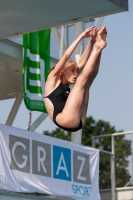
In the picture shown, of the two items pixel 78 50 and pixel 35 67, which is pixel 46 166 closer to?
pixel 35 67

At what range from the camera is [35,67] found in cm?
1906

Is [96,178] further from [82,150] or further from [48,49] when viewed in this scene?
[48,49]

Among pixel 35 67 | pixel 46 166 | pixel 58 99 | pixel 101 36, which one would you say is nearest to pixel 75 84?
pixel 58 99

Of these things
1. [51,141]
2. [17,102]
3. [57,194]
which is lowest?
[57,194]

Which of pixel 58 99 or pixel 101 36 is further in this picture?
pixel 58 99

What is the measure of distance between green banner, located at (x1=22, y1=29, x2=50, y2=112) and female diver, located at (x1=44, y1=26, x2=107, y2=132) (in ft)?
31.7

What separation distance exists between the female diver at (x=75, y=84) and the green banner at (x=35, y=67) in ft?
31.7

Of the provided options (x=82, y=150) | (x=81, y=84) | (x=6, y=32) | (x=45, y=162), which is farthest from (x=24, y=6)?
(x=82, y=150)

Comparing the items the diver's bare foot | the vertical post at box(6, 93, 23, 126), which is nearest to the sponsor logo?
the vertical post at box(6, 93, 23, 126)

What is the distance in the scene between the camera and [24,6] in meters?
9.45

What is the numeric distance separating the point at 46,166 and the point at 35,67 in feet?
14.9

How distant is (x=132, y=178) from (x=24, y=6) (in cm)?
884

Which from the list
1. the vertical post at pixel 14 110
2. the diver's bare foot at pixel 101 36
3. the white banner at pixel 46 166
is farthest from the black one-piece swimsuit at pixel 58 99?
the vertical post at pixel 14 110

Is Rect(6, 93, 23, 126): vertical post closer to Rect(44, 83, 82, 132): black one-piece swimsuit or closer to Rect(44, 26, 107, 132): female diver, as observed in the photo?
Rect(44, 26, 107, 132): female diver
